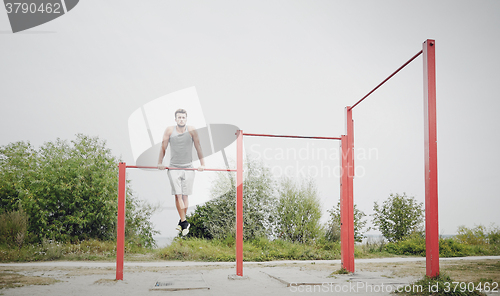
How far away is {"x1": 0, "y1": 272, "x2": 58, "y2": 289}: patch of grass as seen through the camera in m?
4.95

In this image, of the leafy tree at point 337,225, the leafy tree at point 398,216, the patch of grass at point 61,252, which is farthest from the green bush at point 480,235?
the patch of grass at point 61,252

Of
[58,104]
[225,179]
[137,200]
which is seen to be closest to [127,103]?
[58,104]

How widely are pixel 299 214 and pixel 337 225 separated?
39.6 inches

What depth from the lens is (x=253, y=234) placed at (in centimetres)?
945

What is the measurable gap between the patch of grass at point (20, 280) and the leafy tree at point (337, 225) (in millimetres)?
6260

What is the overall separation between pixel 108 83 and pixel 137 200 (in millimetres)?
3937

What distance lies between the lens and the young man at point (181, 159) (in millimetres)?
6035

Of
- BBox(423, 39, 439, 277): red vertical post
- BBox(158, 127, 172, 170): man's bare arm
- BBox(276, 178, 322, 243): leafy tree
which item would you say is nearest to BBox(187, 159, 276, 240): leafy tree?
BBox(276, 178, 322, 243): leafy tree

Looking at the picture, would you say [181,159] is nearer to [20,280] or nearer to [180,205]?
[180,205]

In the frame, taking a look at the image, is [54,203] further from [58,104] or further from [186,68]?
[186,68]

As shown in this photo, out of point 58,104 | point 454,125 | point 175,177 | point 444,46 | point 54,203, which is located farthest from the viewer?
point 58,104

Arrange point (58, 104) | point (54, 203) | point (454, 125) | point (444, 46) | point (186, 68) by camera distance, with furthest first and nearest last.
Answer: point (186, 68) → point (58, 104) → point (444, 46) → point (54, 203) → point (454, 125)

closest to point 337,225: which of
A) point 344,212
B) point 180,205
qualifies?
point 344,212

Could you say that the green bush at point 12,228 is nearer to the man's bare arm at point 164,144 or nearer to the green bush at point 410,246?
the man's bare arm at point 164,144
